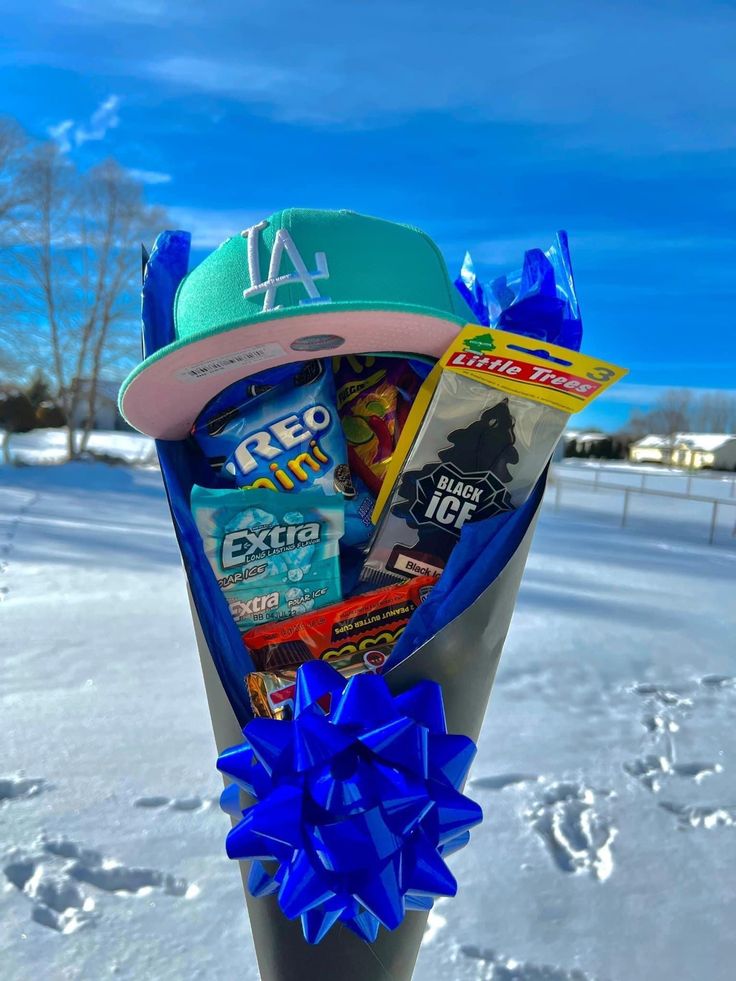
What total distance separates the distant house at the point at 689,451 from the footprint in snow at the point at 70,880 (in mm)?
43391

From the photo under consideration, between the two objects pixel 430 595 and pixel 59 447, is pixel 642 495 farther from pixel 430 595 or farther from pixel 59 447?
pixel 430 595

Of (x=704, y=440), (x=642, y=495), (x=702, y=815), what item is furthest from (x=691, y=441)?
(x=702, y=815)

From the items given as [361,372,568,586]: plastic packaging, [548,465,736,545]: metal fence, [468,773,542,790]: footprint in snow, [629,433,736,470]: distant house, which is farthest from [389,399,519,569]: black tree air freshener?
[629,433,736,470]: distant house

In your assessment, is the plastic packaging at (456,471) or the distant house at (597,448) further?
the distant house at (597,448)

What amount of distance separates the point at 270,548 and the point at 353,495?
A: 113 millimetres

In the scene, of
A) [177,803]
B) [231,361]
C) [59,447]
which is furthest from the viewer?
[59,447]

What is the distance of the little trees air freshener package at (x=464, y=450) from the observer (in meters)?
0.75

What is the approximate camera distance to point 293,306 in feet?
2.34

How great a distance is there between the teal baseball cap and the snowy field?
104cm

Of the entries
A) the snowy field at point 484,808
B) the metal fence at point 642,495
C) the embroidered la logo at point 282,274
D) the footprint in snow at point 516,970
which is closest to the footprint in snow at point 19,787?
the snowy field at point 484,808

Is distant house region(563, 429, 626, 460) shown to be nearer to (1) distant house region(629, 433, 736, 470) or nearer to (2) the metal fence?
(1) distant house region(629, 433, 736, 470)

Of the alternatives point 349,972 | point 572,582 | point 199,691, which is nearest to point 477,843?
point 349,972

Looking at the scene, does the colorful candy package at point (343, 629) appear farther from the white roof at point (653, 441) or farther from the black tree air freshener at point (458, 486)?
the white roof at point (653, 441)

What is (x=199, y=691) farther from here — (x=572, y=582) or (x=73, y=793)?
(x=572, y=582)
